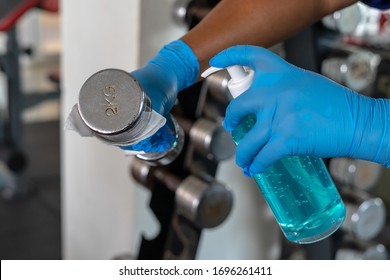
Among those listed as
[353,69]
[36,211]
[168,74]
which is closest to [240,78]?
[168,74]

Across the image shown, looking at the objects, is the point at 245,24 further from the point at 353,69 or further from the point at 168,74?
the point at 353,69

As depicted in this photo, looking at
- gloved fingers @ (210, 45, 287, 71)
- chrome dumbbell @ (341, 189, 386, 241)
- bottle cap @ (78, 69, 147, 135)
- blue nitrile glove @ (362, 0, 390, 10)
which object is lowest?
chrome dumbbell @ (341, 189, 386, 241)

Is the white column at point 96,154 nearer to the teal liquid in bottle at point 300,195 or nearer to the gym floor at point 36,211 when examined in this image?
the gym floor at point 36,211

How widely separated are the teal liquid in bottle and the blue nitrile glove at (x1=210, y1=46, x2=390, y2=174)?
0.16ft

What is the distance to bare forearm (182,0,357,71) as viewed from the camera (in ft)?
3.07

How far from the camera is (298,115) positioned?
0.73m

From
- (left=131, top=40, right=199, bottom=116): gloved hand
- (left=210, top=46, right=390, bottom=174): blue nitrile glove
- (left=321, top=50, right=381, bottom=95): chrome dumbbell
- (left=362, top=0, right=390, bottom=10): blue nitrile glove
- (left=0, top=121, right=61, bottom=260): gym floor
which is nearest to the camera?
(left=210, top=46, right=390, bottom=174): blue nitrile glove

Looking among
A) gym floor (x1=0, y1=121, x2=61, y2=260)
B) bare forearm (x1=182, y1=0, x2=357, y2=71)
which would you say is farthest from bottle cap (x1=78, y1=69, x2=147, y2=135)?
gym floor (x1=0, y1=121, x2=61, y2=260)

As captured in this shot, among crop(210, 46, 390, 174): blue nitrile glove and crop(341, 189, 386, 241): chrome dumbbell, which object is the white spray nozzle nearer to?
crop(210, 46, 390, 174): blue nitrile glove

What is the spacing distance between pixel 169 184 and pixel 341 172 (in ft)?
1.47

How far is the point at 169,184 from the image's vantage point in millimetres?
1339

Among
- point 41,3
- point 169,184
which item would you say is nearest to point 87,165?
point 169,184

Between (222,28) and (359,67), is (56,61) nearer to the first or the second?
(359,67)

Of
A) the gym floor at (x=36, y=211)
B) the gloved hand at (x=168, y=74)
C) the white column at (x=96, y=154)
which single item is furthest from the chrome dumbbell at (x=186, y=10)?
the gym floor at (x=36, y=211)
